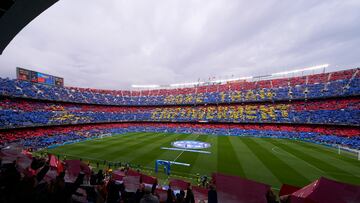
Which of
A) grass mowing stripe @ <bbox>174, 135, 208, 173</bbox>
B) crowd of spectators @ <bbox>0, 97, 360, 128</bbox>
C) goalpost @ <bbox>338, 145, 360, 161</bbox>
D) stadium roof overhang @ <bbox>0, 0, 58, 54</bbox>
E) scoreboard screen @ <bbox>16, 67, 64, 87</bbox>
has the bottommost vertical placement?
goalpost @ <bbox>338, 145, 360, 161</bbox>

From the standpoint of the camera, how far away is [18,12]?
5.03 meters

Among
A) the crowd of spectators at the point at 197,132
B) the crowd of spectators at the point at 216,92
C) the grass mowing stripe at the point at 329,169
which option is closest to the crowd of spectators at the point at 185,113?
the crowd of spectators at the point at 197,132

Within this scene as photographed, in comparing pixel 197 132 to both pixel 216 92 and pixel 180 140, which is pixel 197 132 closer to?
pixel 180 140

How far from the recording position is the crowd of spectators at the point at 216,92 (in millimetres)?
41763

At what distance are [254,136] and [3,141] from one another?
5469 centimetres

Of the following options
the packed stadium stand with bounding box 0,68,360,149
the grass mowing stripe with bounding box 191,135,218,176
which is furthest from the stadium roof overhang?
the packed stadium stand with bounding box 0,68,360,149

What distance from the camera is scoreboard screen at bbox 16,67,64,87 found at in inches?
1749

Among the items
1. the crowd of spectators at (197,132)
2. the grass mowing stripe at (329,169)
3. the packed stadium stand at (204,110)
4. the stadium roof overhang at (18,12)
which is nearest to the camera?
the stadium roof overhang at (18,12)

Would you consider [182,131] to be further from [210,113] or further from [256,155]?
[256,155]

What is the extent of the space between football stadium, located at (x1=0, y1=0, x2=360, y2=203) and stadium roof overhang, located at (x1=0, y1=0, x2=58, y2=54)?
0.12ft

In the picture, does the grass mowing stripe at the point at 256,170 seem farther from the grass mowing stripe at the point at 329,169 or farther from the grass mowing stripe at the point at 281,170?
the grass mowing stripe at the point at 329,169

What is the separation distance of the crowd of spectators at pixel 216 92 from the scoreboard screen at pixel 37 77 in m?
1.82

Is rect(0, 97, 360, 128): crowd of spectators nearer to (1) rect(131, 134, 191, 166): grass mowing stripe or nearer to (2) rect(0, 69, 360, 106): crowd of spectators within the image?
(2) rect(0, 69, 360, 106): crowd of spectators

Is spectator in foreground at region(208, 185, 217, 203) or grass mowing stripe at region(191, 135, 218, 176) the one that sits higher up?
spectator in foreground at region(208, 185, 217, 203)
